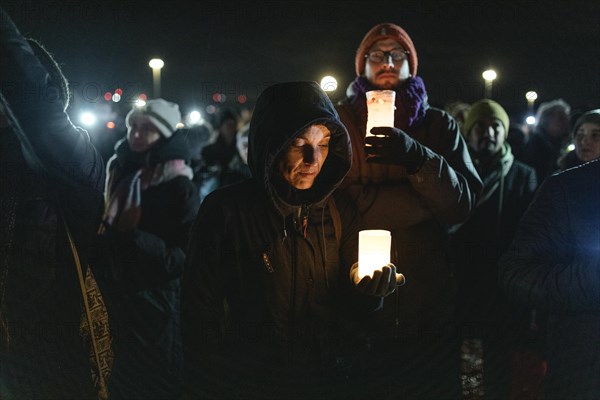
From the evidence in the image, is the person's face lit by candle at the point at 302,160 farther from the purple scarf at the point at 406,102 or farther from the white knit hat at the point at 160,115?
the white knit hat at the point at 160,115

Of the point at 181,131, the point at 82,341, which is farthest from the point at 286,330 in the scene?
the point at 181,131

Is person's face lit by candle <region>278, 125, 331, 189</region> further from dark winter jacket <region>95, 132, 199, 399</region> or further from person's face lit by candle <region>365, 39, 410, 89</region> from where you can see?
dark winter jacket <region>95, 132, 199, 399</region>

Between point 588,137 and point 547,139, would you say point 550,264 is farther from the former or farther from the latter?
point 547,139

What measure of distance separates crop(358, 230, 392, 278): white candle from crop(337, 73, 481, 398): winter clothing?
41cm

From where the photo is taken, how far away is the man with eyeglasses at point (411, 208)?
3205 mm

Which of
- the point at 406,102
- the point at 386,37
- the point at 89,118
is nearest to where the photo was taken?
the point at 406,102

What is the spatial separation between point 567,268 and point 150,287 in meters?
2.99

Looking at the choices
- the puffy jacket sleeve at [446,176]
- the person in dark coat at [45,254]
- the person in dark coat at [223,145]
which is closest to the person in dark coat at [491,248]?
the puffy jacket sleeve at [446,176]

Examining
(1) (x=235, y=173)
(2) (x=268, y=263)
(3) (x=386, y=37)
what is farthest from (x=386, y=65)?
(1) (x=235, y=173)

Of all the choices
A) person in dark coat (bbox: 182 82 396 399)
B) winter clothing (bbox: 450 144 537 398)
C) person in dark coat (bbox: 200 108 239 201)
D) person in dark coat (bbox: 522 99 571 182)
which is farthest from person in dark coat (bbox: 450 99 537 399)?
person in dark coat (bbox: 200 108 239 201)

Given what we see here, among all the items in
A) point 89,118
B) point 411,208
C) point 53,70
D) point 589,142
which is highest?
point 89,118

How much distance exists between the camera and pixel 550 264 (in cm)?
293

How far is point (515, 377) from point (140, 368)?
115 inches

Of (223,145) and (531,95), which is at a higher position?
(531,95)
